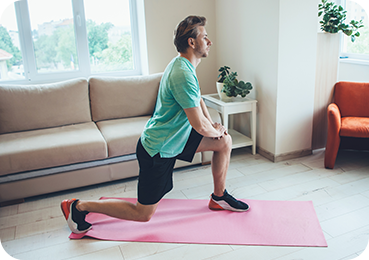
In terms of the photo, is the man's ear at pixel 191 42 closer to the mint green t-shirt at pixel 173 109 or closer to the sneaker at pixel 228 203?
the mint green t-shirt at pixel 173 109

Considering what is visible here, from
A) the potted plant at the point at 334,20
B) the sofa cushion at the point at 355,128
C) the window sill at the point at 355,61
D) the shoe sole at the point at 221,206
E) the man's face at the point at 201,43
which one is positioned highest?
the potted plant at the point at 334,20

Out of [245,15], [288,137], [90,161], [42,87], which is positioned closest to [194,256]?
[90,161]

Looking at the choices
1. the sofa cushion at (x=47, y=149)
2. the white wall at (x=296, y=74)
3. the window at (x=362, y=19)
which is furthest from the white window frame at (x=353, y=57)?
the sofa cushion at (x=47, y=149)

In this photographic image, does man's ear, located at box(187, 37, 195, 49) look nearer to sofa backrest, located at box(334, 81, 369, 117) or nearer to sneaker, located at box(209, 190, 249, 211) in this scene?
sneaker, located at box(209, 190, 249, 211)

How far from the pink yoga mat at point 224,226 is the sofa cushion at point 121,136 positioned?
0.57 meters

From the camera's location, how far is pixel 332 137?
282 centimetres

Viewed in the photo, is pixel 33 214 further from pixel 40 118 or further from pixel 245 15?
pixel 245 15

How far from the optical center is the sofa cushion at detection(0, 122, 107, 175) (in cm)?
238

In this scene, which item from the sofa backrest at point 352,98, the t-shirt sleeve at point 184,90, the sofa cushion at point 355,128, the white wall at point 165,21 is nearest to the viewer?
the t-shirt sleeve at point 184,90

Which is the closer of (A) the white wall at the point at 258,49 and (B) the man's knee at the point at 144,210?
(B) the man's knee at the point at 144,210

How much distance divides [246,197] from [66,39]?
8.32 feet

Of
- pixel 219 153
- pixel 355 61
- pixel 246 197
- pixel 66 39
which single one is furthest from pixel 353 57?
pixel 66 39

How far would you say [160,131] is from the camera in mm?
1816

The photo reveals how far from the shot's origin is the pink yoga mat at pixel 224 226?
1.93 m
